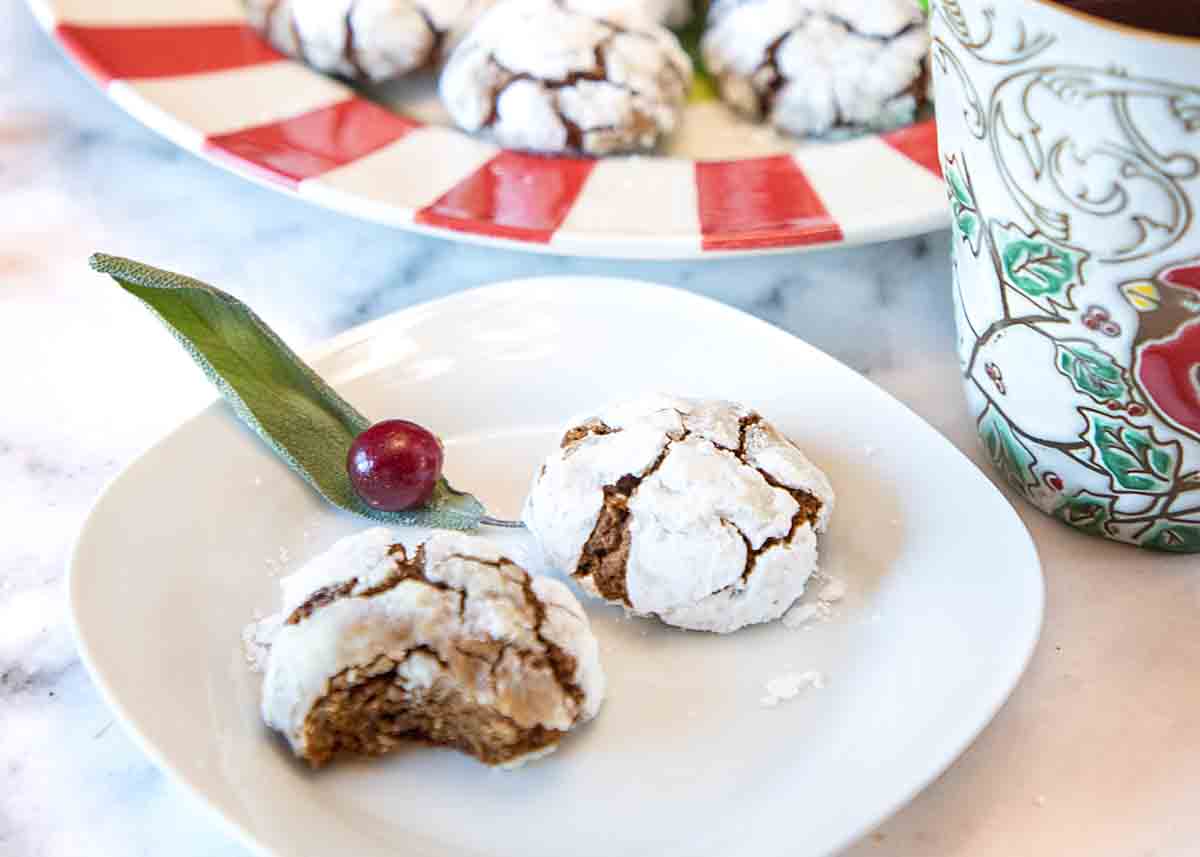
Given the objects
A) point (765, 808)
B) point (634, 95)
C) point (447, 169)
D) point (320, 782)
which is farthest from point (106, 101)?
point (765, 808)

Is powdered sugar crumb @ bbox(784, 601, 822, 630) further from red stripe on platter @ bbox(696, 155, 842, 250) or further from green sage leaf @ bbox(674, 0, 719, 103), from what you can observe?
green sage leaf @ bbox(674, 0, 719, 103)

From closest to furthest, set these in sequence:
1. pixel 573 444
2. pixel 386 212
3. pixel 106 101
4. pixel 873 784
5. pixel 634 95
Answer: pixel 873 784, pixel 573 444, pixel 386 212, pixel 634 95, pixel 106 101

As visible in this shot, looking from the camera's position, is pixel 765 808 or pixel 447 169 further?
pixel 447 169

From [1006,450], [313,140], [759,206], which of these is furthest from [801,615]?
[313,140]

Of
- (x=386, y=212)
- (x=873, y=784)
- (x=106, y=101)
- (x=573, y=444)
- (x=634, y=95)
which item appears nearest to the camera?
(x=873, y=784)

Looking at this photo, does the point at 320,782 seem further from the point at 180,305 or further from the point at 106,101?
the point at 106,101

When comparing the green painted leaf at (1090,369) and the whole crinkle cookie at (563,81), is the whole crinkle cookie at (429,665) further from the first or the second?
the whole crinkle cookie at (563,81)

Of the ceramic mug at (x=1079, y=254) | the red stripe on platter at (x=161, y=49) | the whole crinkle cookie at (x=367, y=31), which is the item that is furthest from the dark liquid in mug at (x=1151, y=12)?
the red stripe on platter at (x=161, y=49)
